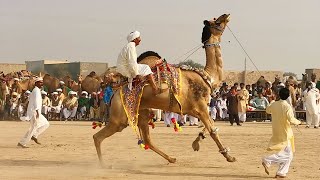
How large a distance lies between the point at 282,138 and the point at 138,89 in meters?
2.78

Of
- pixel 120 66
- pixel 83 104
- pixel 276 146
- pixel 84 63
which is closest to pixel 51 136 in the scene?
pixel 120 66

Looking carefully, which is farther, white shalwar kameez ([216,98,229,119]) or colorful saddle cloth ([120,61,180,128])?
white shalwar kameez ([216,98,229,119])

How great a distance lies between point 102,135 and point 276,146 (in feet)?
10.7

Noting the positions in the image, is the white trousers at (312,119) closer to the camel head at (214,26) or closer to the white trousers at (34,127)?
the white trousers at (34,127)

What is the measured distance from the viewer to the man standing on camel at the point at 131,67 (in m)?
11.7

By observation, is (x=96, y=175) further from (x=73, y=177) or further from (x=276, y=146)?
(x=276, y=146)

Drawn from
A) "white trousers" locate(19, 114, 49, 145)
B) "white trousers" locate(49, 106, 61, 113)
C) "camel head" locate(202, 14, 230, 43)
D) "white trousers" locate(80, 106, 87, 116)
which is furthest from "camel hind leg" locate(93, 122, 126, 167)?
"white trousers" locate(80, 106, 87, 116)

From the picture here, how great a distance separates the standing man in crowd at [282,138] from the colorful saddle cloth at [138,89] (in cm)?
197

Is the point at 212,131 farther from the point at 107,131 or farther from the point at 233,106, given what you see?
the point at 233,106

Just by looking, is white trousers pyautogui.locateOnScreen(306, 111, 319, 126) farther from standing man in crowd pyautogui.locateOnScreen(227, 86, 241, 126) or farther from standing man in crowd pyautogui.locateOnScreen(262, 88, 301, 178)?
standing man in crowd pyautogui.locateOnScreen(262, 88, 301, 178)

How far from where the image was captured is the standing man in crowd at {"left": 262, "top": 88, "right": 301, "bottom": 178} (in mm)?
10422

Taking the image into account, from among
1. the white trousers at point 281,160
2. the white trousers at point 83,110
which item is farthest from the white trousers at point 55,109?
the white trousers at point 281,160

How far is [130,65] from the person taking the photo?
11.7 metres

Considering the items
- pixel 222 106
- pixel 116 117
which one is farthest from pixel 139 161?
pixel 222 106
